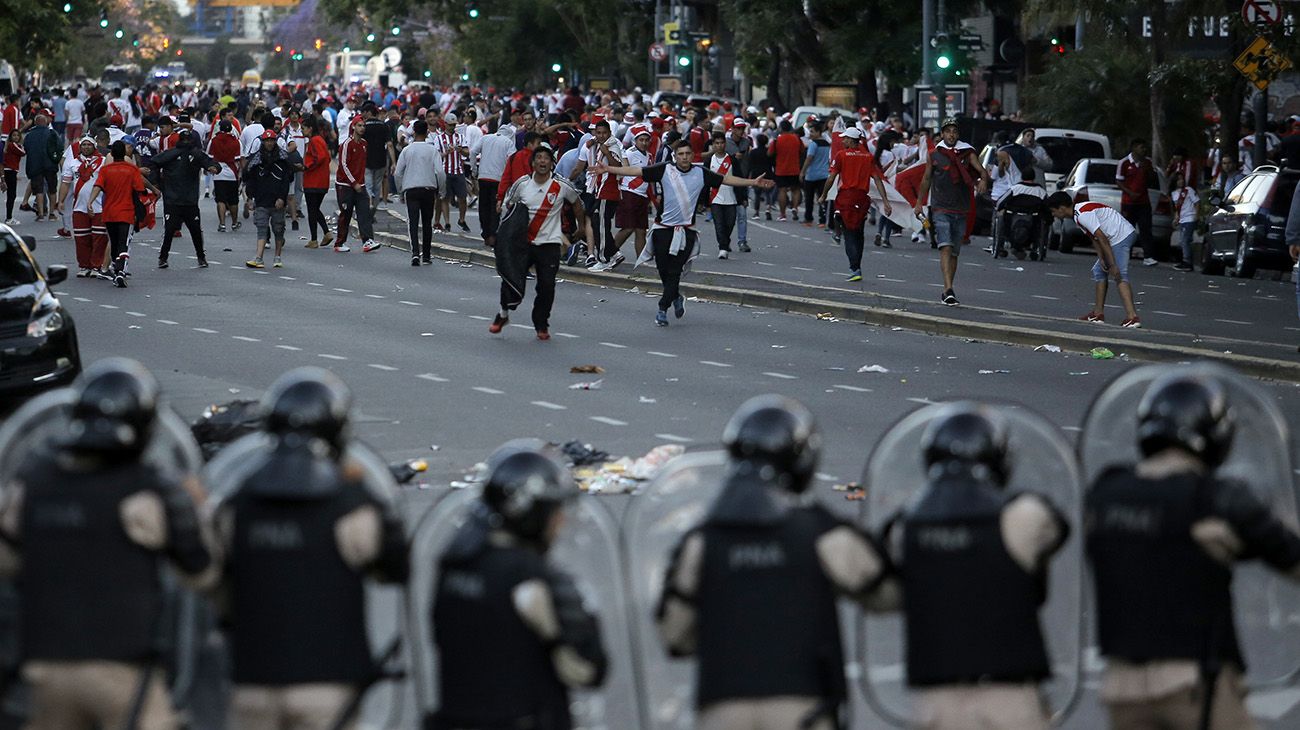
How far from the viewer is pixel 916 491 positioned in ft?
17.5

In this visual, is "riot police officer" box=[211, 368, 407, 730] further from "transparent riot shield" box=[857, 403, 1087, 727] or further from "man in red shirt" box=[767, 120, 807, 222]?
"man in red shirt" box=[767, 120, 807, 222]

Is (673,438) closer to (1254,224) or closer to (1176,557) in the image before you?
(1176,557)

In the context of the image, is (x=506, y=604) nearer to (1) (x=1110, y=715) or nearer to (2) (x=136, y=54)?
(1) (x=1110, y=715)

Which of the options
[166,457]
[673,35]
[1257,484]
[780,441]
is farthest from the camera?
[673,35]

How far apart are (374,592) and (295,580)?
0.59 meters

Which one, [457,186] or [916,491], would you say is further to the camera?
[457,186]

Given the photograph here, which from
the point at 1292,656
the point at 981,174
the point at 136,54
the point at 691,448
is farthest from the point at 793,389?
the point at 136,54

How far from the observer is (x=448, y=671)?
462 cm

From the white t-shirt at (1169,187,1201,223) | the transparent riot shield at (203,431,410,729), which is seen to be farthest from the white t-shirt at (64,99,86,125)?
the transparent riot shield at (203,431,410,729)

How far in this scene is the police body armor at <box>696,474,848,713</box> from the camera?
4605 mm

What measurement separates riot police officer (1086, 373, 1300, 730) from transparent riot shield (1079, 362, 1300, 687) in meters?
0.61

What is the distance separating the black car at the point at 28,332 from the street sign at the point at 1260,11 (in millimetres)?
15616

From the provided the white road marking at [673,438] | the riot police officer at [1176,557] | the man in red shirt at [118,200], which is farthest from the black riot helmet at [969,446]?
the man in red shirt at [118,200]

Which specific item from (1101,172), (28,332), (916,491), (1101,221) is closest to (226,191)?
(1101,172)
